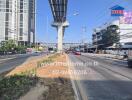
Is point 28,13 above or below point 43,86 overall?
above

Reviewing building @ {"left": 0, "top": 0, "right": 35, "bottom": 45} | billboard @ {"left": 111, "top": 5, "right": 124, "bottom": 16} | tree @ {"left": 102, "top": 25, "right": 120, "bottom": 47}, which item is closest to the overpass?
billboard @ {"left": 111, "top": 5, "right": 124, "bottom": 16}

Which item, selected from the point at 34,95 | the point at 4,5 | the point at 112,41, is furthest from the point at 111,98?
the point at 112,41

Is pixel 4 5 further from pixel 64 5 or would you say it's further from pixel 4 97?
pixel 4 97

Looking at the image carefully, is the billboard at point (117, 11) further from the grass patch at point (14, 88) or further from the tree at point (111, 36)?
the tree at point (111, 36)

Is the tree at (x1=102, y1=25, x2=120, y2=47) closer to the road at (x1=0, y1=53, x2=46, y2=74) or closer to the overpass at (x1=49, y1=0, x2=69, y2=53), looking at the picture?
the overpass at (x1=49, y1=0, x2=69, y2=53)

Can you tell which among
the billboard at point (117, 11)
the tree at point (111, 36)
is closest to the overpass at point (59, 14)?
the billboard at point (117, 11)

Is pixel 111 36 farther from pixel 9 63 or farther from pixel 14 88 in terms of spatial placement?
pixel 14 88

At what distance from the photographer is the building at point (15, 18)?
464ft

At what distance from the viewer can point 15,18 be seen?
481 feet

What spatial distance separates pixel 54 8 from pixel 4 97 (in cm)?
7213

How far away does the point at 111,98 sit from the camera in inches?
576

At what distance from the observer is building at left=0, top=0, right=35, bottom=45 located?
14138cm

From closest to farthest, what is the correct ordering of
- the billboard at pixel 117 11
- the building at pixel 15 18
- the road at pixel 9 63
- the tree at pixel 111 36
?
1. the road at pixel 9 63
2. the billboard at pixel 117 11
3. the building at pixel 15 18
4. the tree at pixel 111 36

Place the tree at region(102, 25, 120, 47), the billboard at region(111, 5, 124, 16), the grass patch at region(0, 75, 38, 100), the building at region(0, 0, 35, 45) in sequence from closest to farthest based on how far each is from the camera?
1. the grass patch at region(0, 75, 38, 100)
2. the billboard at region(111, 5, 124, 16)
3. the building at region(0, 0, 35, 45)
4. the tree at region(102, 25, 120, 47)
